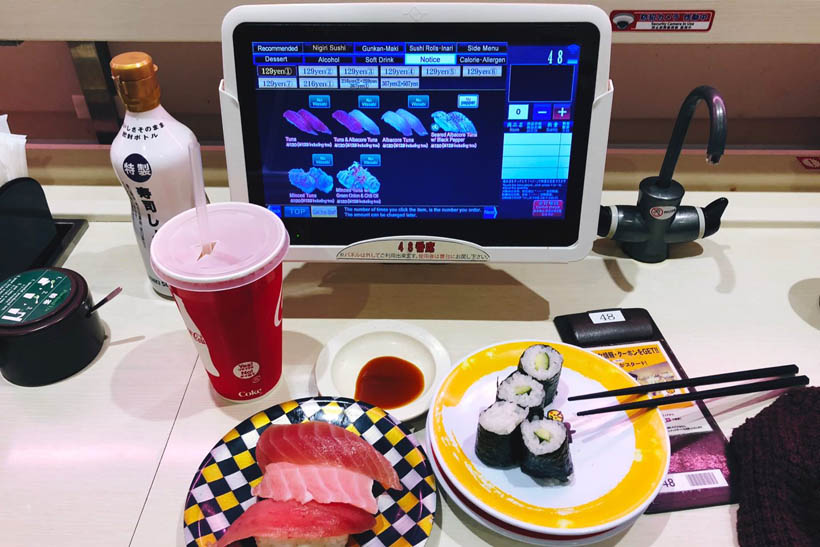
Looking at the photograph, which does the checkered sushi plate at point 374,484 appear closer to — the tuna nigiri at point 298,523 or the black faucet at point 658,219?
the tuna nigiri at point 298,523

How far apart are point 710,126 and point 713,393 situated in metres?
0.52

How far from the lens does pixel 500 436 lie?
92cm

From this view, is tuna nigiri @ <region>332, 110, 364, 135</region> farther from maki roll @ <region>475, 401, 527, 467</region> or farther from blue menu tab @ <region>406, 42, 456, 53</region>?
maki roll @ <region>475, 401, 527, 467</region>

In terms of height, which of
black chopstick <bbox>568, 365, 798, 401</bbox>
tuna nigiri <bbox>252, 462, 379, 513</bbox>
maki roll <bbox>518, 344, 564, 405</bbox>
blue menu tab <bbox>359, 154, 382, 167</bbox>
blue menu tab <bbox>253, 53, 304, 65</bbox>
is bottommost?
tuna nigiri <bbox>252, 462, 379, 513</bbox>

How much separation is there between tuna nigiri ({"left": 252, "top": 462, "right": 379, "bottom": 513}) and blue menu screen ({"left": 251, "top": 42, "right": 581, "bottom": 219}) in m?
0.47

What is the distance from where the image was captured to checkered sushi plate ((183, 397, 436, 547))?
2.87ft

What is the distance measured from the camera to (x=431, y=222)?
1.17 m

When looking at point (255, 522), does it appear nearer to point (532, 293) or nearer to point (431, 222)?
point (431, 222)

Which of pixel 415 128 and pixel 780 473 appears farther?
pixel 415 128

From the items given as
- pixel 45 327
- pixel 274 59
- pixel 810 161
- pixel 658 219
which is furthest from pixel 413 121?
pixel 810 161

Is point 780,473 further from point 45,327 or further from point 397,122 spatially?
point 45,327

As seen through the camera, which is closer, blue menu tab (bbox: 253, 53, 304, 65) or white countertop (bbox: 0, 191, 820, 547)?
white countertop (bbox: 0, 191, 820, 547)

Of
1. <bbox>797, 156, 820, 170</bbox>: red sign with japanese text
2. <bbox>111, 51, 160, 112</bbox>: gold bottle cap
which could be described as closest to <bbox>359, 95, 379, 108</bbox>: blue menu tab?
<bbox>111, 51, 160, 112</bbox>: gold bottle cap

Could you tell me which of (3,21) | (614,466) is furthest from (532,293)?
(3,21)
